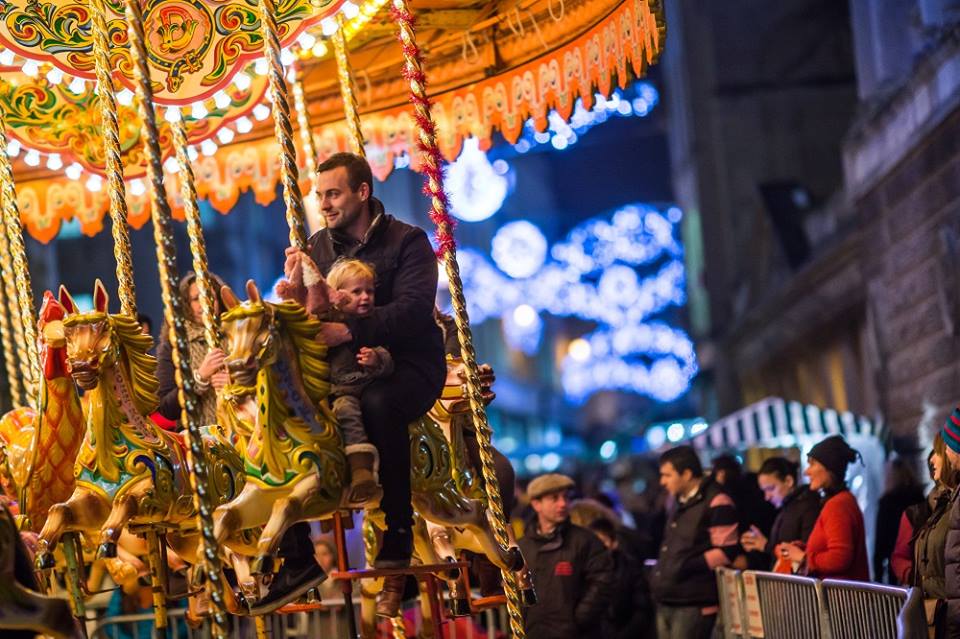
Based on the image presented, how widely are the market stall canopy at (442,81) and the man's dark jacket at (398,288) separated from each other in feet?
5.76

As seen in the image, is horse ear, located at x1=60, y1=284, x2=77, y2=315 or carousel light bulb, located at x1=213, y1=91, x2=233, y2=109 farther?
carousel light bulb, located at x1=213, y1=91, x2=233, y2=109

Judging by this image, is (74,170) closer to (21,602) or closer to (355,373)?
(355,373)

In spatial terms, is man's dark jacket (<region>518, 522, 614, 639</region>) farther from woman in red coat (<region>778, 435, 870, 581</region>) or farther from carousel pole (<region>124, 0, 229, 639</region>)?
carousel pole (<region>124, 0, 229, 639</region>)

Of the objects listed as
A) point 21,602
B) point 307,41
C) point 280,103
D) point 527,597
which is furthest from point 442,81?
point 21,602

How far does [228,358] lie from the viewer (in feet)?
23.6

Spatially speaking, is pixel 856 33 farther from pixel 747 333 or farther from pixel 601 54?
pixel 747 333

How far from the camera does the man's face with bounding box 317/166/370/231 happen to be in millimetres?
7965

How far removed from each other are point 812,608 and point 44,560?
4158 millimetres

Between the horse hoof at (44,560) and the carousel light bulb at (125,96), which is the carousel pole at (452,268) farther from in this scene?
the carousel light bulb at (125,96)

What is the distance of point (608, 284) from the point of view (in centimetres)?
4300

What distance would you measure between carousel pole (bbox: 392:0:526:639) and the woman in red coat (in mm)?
2120

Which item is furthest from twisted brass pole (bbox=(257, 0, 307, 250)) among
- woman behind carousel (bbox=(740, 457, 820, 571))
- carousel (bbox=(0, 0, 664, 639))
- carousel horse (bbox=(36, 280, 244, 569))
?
woman behind carousel (bbox=(740, 457, 820, 571))

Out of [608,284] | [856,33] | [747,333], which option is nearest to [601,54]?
[856,33]

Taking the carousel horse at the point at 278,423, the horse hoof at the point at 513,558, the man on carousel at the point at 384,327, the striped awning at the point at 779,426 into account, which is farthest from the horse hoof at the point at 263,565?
the striped awning at the point at 779,426
